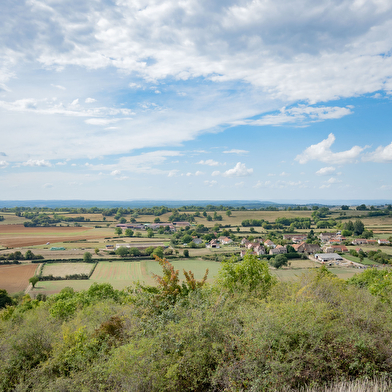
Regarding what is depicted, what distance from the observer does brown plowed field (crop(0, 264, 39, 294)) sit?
1563 inches

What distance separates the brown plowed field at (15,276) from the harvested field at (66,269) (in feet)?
7.55

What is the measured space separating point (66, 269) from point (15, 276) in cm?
806

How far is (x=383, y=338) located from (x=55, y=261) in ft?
189

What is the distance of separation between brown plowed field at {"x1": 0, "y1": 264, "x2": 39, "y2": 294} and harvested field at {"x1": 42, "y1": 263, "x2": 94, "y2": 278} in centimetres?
230

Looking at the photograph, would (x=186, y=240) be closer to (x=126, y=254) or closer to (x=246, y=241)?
(x=246, y=241)

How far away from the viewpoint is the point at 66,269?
5028 cm

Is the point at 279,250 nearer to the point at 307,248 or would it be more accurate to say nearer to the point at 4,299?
the point at 307,248

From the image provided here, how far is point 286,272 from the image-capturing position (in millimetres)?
47062

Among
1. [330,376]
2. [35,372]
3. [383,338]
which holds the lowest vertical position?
[35,372]

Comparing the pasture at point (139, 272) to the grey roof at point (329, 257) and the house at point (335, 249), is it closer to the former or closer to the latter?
the grey roof at point (329, 257)

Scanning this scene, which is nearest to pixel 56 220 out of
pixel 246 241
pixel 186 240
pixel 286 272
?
pixel 186 240

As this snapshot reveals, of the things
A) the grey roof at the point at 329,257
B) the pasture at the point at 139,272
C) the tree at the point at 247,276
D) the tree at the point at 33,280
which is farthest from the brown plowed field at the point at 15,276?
the grey roof at the point at 329,257

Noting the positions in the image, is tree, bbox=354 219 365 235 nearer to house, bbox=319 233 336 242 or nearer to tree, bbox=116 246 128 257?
house, bbox=319 233 336 242

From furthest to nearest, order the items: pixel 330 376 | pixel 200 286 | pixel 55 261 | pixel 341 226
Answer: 1. pixel 341 226
2. pixel 55 261
3. pixel 200 286
4. pixel 330 376
